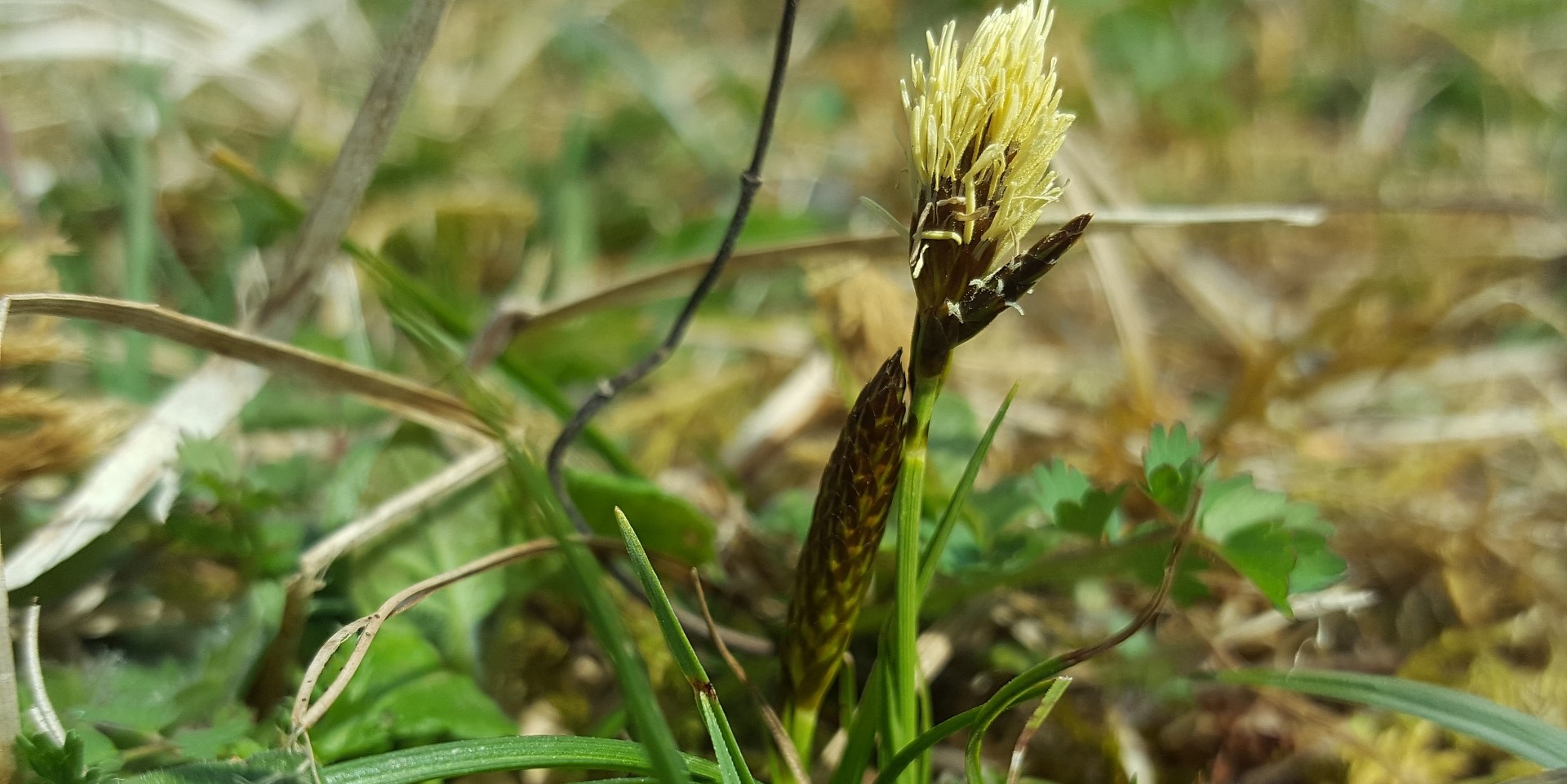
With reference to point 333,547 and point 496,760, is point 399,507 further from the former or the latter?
point 496,760

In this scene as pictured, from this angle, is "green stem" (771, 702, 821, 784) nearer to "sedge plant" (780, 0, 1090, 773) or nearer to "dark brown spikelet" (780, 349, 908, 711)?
"dark brown spikelet" (780, 349, 908, 711)

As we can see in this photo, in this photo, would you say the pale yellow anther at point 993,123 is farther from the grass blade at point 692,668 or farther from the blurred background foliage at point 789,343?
the grass blade at point 692,668

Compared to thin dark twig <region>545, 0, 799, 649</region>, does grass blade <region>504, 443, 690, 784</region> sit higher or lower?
lower

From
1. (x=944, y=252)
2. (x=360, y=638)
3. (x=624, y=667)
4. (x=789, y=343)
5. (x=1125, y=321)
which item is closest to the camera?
(x=624, y=667)

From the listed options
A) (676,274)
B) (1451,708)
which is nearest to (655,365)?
(676,274)

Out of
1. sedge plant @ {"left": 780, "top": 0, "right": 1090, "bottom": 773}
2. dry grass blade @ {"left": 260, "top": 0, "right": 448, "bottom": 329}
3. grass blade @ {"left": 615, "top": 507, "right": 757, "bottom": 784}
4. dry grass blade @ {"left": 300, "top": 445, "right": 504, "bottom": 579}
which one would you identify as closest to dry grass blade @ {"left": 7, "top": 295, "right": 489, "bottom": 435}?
dry grass blade @ {"left": 300, "top": 445, "right": 504, "bottom": 579}
